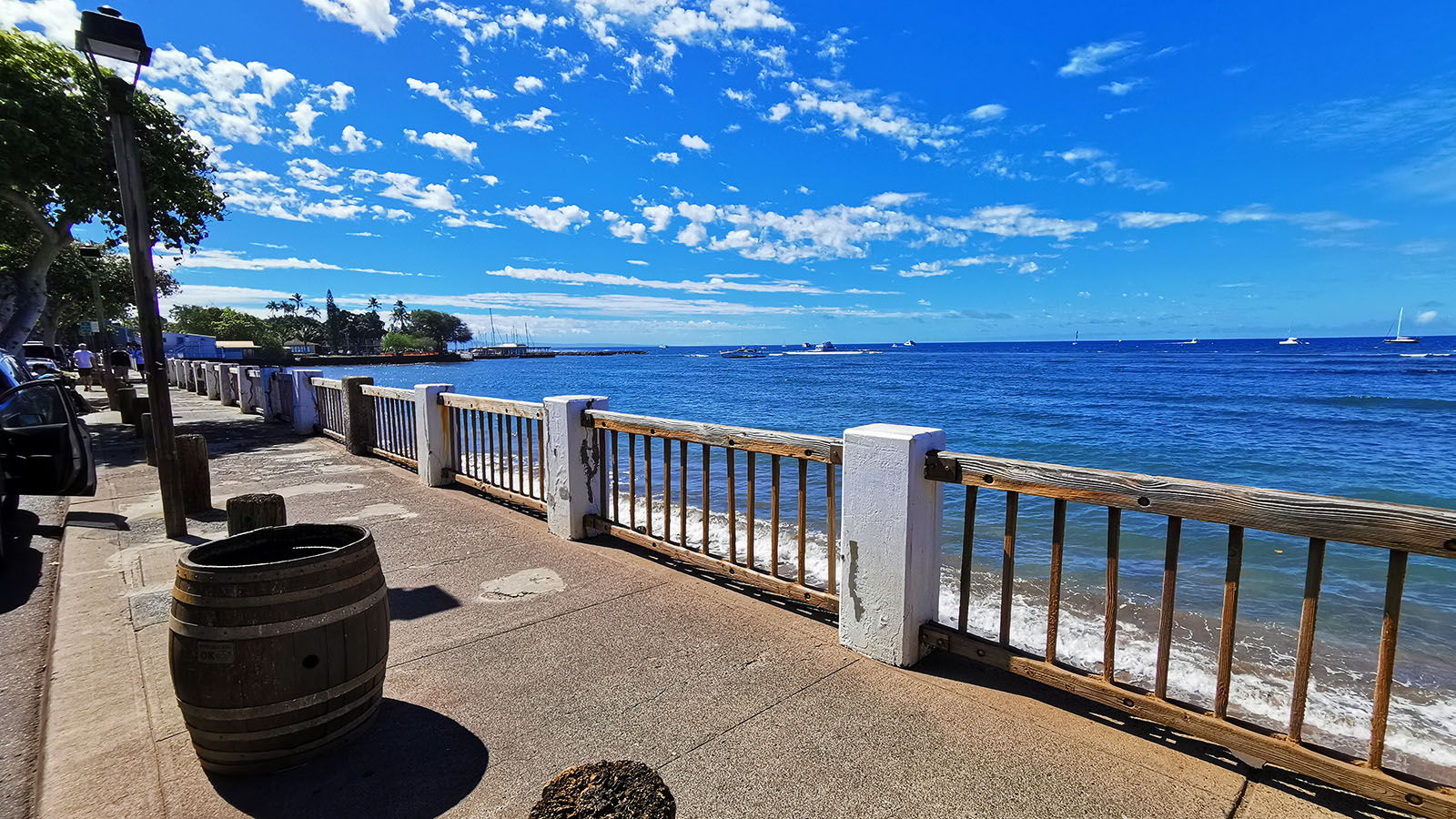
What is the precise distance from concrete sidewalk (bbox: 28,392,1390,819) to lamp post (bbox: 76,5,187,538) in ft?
3.32

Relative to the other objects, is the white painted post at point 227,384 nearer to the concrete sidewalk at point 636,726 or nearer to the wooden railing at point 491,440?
the wooden railing at point 491,440

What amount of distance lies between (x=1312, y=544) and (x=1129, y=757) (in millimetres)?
1053

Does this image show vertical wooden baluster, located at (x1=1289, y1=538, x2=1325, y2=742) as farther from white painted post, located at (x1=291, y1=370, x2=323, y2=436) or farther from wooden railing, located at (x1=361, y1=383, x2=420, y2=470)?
white painted post, located at (x1=291, y1=370, x2=323, y2=436)

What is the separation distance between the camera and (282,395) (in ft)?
42.8

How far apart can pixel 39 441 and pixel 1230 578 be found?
8.64 m

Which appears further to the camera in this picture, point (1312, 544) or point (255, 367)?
point (255, 367)

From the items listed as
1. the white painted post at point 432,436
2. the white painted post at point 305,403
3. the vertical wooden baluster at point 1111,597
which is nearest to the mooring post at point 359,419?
the white painted post at point 432,436

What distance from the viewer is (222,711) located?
227 cm

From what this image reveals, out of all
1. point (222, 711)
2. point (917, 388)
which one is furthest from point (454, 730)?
point (917, 388)

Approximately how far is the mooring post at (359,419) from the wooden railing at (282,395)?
13.9 ft

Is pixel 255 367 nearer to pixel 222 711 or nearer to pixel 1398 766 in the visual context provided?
pixel 222 711

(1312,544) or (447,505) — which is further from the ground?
(1312,544)

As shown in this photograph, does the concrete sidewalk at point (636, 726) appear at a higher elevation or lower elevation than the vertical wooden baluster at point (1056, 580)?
lower

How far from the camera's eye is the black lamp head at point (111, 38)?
15.5 feet
